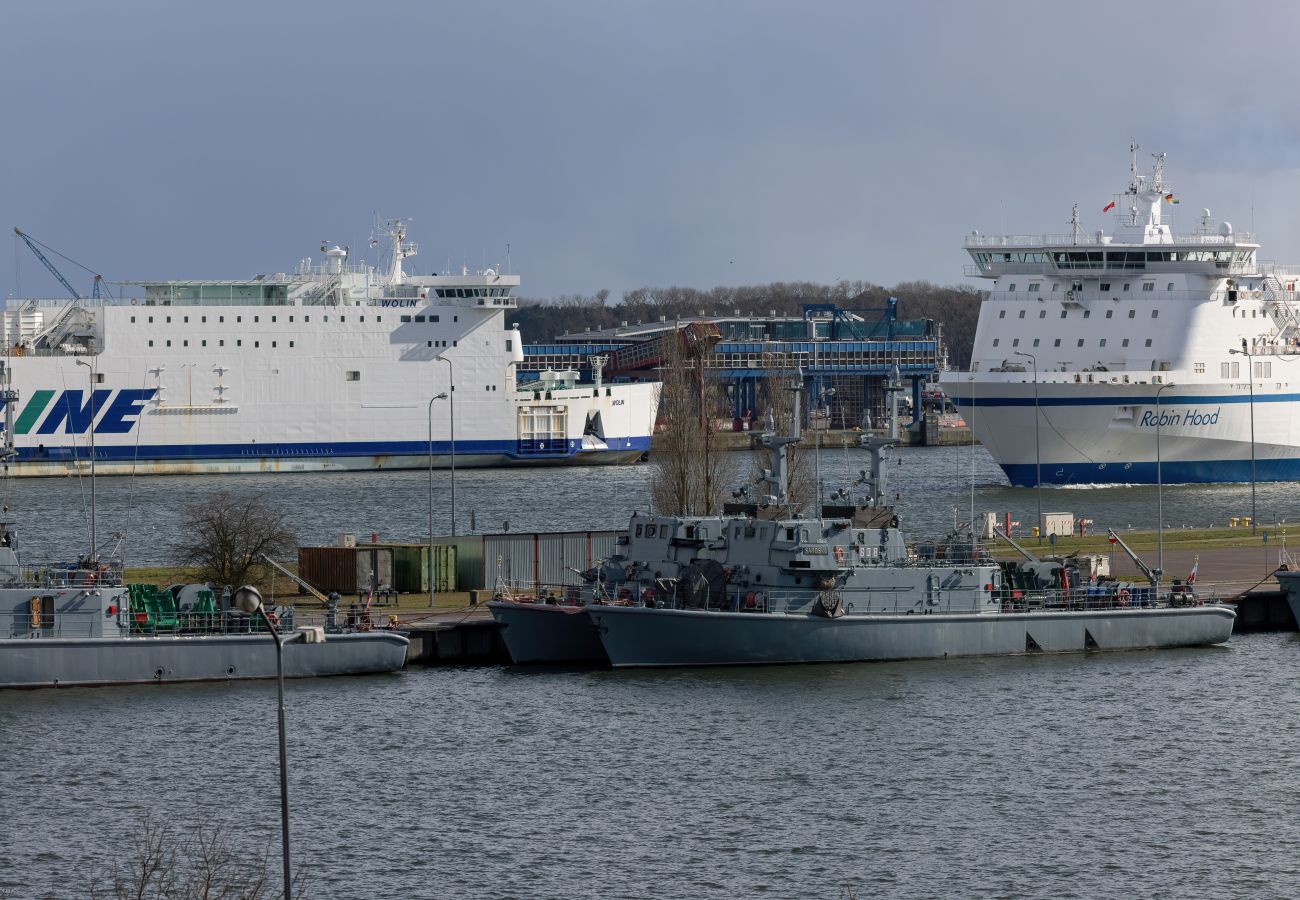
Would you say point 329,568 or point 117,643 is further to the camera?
point 329,568

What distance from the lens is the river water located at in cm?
2219

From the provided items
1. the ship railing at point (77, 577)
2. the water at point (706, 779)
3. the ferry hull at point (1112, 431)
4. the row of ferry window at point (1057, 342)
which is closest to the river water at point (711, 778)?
the water at point (706, 779)

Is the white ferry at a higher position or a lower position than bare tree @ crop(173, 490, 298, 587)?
higher

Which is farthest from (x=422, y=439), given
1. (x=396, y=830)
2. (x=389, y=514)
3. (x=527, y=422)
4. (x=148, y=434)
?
(x=396, y=830)

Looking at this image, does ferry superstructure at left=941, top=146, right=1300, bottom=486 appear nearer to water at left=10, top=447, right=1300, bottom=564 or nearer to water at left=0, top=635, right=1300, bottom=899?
water at left=10, top=447, right=1300, bottom=564

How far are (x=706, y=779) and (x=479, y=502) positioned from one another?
46.8 metres

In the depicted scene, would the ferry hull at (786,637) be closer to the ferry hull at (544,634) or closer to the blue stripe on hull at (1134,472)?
the ferry hull at (544,634)

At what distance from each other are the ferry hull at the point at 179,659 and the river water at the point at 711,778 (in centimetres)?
35

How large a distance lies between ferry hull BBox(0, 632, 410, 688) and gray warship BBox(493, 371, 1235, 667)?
305cm

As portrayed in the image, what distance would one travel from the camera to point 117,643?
3144 cm

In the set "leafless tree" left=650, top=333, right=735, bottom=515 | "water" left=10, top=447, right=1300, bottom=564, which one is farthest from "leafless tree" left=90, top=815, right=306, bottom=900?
"water" left=10, top=447, right=1300, bottom=564

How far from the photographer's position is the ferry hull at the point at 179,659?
31.2m

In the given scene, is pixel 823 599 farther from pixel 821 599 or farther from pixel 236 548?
pixel 236 548

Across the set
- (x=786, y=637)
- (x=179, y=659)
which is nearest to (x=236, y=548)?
(x=179, y=659)
